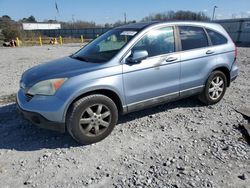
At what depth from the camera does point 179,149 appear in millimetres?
3631

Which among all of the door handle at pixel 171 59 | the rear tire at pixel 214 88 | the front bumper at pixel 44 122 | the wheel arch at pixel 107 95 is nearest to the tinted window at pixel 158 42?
the door handle at pixel 171 59

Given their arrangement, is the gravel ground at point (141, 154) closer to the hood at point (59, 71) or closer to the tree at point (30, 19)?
the hood at point (59, 71)

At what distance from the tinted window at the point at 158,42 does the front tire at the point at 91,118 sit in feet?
3.42

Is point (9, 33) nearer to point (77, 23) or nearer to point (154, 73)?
point (154, 73)

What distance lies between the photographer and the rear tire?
5012mm

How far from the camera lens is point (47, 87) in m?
3.53

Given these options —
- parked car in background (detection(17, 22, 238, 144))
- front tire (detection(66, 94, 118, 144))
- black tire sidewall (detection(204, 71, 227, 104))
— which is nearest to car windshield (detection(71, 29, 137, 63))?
parked car in background (detection(17, 22, 238, 144))

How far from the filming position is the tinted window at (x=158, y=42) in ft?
13.5

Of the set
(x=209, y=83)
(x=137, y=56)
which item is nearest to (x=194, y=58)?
(x=209, y=83)

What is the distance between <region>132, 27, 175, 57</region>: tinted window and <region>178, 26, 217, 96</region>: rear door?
9.8 inches

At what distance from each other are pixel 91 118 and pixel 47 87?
0.78 metres

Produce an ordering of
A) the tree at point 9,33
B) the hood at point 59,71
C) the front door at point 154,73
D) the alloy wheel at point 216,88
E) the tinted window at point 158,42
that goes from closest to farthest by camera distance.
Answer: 1. the hood at point 59,71
2. the front door at point 154,73
3. the tinted window at point 158,42
4. the alloy wheel at point 216,88
5. the tree at point 9,33

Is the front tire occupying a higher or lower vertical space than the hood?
lower

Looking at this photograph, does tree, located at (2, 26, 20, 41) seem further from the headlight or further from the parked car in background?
the headlight
